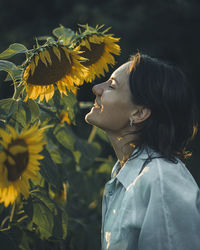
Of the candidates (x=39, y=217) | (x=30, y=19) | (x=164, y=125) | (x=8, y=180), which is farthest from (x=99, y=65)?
(x=30, y=19)

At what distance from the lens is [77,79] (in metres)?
1.61

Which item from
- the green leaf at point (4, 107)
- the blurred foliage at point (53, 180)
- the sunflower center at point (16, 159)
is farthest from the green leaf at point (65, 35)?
the sunflower center at point (16, 159)

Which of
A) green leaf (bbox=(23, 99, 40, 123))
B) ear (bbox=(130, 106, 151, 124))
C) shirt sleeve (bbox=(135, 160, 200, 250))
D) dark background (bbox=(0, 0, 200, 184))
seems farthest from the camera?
dark background (bbox=(0, 0, 200, 184))

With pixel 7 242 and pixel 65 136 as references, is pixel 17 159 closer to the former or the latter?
pixel 7 242

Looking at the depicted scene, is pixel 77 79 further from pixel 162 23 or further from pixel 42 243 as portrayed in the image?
pixel 162 23

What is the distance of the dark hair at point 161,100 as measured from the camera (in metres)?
1.59

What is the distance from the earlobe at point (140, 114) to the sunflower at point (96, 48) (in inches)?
10.5

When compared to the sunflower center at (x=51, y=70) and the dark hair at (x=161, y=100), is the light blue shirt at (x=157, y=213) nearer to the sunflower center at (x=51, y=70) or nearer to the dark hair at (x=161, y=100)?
the dark hair at (x=161, y=100)

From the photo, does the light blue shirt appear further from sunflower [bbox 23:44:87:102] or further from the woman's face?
sunflower [bbox 23:44:87:102]

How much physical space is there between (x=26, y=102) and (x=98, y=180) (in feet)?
3.81

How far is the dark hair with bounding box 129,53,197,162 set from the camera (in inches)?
62.7

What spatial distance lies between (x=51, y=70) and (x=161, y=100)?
47 centimetres

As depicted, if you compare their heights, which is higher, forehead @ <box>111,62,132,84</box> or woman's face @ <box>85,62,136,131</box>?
forehead @ <box>111,62,132,84</box>

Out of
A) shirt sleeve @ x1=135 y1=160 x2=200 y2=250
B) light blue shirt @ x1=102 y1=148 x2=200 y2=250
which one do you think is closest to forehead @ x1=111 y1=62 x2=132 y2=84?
light blue shirt @ x1=102 y1=148 x2=200 y2=250
